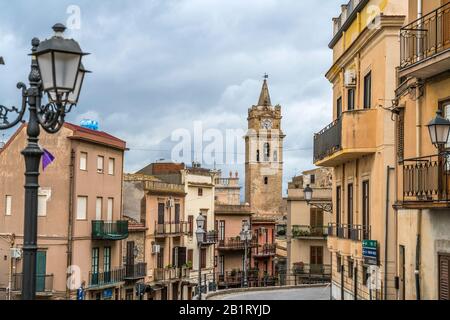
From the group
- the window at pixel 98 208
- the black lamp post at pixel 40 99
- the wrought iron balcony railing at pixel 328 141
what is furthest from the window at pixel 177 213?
the black lamp post at pixel 40 99

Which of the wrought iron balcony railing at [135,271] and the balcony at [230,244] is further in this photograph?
the balcony at [230,244]

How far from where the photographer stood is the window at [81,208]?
120 feet

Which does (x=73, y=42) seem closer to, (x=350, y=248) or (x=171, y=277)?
(x=350, y=248)

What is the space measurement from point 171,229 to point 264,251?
20971 millimetres

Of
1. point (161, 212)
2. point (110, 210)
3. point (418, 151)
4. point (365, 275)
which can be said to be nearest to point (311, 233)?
point (161, 212)

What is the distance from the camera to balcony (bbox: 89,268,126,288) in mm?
36844

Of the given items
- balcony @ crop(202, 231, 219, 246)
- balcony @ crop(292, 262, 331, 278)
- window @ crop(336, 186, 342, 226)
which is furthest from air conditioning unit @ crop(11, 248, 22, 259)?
balcony @ crop(292, 262, 331, 278)

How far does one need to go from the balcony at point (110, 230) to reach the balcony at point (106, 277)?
1.65m

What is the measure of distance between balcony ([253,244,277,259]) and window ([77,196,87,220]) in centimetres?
3063

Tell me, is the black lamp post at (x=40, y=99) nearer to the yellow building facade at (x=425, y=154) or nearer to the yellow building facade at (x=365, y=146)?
the yellow building facade at (x=425, y=154)

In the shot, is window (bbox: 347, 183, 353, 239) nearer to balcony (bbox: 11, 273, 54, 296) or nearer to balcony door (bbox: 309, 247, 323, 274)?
balcony (bbox: 11, 273, 54, 296)
